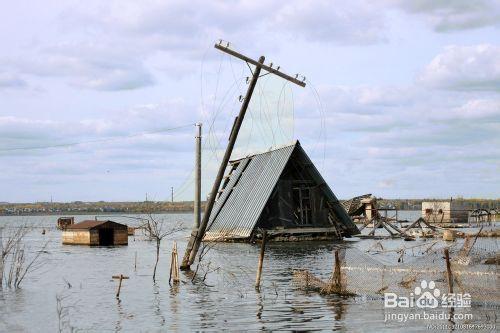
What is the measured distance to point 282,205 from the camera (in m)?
57.9

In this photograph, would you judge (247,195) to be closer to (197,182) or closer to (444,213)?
(197,182)

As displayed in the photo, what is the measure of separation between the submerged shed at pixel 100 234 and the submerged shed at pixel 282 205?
31.2 feet

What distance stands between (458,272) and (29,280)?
21.3m

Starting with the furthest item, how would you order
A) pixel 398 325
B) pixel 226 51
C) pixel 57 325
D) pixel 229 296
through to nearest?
pixel 226 51
pixel 229 296
pixel 57 325
pixel 398 325

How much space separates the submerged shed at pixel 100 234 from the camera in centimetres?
6325

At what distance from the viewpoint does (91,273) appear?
37156mm

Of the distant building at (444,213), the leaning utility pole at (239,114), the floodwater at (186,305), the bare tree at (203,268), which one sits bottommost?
the floodwater at (186,305)

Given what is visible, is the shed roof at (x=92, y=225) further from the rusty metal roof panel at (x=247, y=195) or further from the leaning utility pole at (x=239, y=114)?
the leaning utility pole at (x=239, y=114)

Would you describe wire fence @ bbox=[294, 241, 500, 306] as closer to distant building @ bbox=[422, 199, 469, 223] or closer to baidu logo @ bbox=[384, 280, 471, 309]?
baidu logo @ bbox=[384, 280, 471, 309]

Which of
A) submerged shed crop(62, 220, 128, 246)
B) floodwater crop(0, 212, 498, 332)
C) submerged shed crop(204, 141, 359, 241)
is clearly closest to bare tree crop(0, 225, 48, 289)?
floodwater crop(0, 212, 498, 332)

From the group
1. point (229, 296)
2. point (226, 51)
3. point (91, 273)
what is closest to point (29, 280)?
point (91, 273)

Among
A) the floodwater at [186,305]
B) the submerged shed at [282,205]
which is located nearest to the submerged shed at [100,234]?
the submerged shed at [282,205]

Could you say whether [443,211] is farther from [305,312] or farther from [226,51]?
[305,312]

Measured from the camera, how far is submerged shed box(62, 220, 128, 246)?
63250 mm
